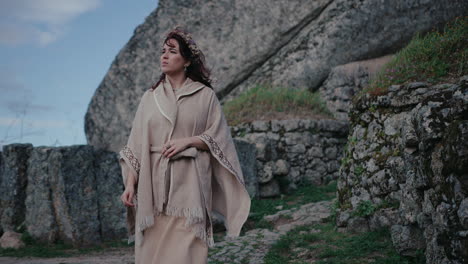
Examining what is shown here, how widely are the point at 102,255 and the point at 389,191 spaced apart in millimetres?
3719

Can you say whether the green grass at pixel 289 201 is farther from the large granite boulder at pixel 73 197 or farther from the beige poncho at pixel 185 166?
the beige poncho at pixel 185 166

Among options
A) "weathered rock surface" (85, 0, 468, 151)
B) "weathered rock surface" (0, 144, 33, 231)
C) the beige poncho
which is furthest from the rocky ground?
"weathered rock surface" (85, 0, 468, 151)

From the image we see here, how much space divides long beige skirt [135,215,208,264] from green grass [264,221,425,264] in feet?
6.52

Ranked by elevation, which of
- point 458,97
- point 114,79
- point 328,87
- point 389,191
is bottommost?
point 389,191

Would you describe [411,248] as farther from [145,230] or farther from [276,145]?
[276,145]

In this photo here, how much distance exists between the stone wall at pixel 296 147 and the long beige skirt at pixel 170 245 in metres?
6.71

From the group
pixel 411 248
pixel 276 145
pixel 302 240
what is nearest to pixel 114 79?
pixel 276 145

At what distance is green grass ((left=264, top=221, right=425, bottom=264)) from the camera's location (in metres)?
4.54

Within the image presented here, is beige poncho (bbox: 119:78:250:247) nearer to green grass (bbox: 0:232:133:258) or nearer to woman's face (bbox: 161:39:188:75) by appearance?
woman's face (bbox: 161:39:188:75)

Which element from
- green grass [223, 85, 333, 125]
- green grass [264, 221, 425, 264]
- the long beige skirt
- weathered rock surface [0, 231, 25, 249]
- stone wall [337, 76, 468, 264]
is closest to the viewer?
stone wall [337, 76, 468, 264]

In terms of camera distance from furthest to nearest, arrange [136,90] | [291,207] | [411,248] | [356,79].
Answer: [136,90]
[356,79]
[291,207]
[411,248]

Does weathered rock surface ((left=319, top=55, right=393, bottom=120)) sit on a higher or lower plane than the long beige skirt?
higher

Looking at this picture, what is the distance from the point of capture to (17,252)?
6164 mm

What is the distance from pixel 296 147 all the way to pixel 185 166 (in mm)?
7234
